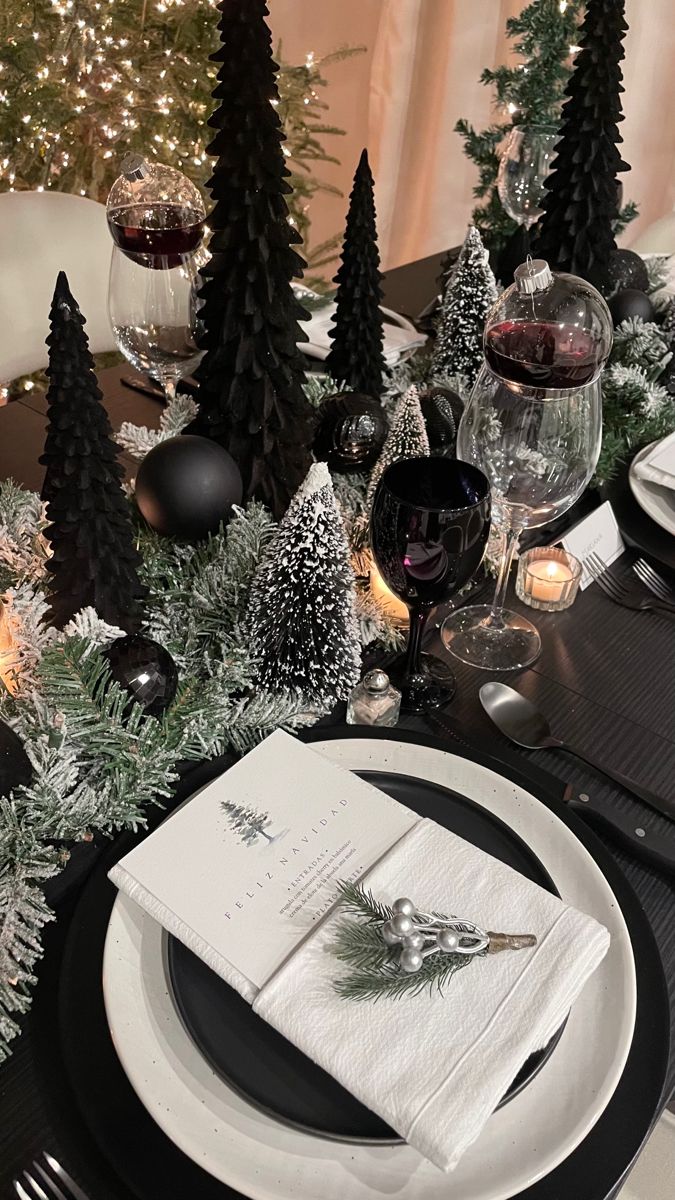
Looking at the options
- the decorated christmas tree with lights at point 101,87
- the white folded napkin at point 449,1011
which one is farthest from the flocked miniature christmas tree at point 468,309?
the decorated christmas tree with lights at point 101,87

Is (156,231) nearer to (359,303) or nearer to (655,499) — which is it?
(359,303)

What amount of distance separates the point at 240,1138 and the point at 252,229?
2.06 feet

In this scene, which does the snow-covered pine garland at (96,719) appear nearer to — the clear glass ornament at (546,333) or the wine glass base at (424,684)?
the wine glass base at (424,684)

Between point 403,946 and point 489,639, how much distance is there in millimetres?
340

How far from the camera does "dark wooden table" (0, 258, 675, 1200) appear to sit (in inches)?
17.6

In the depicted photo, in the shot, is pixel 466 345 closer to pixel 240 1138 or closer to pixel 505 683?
pixel 505 683

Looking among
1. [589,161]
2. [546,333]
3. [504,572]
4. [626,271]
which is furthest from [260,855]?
[626,271]

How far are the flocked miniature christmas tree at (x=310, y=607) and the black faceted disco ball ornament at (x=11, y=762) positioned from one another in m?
0.17

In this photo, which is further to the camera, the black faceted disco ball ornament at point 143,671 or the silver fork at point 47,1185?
the black faceted disco ball ornament at point 143,671

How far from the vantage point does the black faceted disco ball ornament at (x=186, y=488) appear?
73 cm

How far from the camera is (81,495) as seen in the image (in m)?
0.63

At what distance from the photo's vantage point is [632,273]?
1212 millimetres

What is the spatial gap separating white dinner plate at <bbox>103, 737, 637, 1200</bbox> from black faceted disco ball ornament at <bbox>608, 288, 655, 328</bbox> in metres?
0.82

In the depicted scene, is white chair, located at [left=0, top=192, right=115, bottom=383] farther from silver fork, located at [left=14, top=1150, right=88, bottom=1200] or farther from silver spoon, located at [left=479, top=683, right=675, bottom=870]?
silver fork, located at [left=14, top=1150, right=88, bottom=1200]
